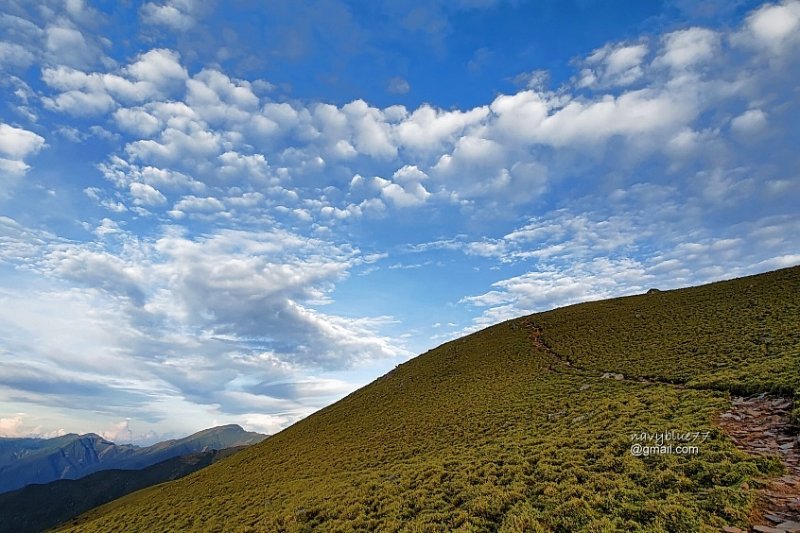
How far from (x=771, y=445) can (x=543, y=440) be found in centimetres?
1041

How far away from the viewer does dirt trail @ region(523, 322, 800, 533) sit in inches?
407

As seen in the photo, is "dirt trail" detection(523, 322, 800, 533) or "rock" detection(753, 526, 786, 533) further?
"dirt trail" detection(523, 322, 800, 533)

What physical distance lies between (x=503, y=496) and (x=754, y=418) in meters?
13.0

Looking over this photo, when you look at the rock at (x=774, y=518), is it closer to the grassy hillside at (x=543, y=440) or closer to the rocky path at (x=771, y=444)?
the rocky path at (x=771, y=444)

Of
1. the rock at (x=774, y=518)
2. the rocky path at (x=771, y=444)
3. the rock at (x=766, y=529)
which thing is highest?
the rocky path at (x=771, y=444)

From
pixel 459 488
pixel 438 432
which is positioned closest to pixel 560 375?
pixel 438 432

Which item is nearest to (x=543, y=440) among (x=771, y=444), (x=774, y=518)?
(x=771, y=444)

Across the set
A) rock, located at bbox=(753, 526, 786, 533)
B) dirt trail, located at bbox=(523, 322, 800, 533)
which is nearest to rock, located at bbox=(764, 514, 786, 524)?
dirt trail, located at bbox=(523, 322, 800, 533)

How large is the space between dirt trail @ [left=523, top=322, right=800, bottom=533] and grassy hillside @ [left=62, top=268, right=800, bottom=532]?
1.54 feet

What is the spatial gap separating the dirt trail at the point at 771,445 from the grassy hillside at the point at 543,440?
1.54 feet

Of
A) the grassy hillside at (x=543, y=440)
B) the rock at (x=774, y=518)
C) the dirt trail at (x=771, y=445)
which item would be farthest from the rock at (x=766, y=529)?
the grassy hillside at (x=543, y=440)

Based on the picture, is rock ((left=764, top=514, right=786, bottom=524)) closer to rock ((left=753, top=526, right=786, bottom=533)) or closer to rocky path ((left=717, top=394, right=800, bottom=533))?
rocky path ((left=717, top=394, right=800, bottom=533))

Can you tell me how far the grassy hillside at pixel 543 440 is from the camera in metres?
14.0

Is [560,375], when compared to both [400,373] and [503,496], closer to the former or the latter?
[503,496]
